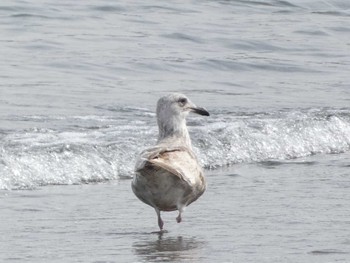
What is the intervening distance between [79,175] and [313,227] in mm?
2604

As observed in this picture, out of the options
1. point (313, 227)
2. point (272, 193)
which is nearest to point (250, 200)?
point (272, 193)

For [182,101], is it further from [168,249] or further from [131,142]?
[131,142]

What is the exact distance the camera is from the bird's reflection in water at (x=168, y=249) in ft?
23.5

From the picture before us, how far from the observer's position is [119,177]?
33.5 ft

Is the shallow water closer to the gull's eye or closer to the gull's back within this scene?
the gull's back

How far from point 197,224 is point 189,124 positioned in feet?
13.5

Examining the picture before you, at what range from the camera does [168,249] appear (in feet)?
24.6

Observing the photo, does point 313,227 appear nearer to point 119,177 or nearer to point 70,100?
point 119,177

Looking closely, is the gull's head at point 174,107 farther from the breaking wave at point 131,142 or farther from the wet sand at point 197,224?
the breaking wave at point 131,142

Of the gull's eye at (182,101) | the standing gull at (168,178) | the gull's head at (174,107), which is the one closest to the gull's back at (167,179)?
the standing gull at (168,178)

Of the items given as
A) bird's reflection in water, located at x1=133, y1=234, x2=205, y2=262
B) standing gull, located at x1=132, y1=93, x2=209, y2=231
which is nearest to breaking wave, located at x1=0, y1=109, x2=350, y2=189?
standing gull, located at x1=132, y1=93, x2=209, y2=231

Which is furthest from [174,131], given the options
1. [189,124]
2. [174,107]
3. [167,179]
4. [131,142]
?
[189,124]

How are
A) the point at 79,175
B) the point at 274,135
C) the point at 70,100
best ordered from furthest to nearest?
the point at 70,100
the point at 274,135
the point at 79,175

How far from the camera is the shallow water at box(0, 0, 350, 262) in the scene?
25.3 feet
